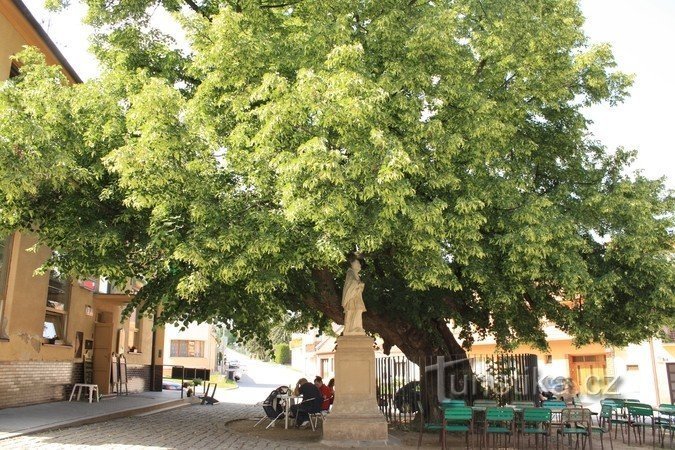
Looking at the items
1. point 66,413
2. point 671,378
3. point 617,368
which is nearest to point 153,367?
point 66,413

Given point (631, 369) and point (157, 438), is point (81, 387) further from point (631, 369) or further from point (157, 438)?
point (631, 369)

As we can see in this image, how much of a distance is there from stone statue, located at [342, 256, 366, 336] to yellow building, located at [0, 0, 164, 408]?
5181mm

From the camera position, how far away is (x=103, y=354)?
2111 centimetres

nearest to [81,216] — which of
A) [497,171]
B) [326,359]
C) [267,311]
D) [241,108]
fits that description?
[241,108]

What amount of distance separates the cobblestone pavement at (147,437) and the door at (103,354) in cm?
550

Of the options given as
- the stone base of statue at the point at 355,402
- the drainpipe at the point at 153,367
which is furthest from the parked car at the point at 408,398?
the drainpipe at the point at 153,367

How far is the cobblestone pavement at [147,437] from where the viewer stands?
10102 millimetres

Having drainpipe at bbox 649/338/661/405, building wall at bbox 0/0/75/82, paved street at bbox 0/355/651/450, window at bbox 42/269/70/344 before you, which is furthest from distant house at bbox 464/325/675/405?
building wall at bbox 0/0/75/82

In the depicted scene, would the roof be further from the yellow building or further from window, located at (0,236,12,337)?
window, located at (0,236,12,337)

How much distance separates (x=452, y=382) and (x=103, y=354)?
12917 millimetres

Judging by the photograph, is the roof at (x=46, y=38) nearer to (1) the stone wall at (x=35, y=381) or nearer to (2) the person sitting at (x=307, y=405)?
(1) the stone wall at (x=35, y=381)

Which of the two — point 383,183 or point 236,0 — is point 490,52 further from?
point 236,0

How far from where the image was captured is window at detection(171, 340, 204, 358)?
55719mm

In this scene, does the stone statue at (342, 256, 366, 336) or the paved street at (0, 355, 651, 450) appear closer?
the paved street at (0, 355, 651, 450)
